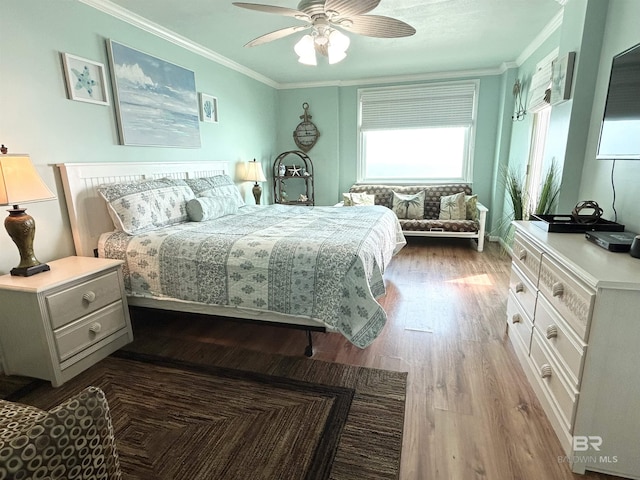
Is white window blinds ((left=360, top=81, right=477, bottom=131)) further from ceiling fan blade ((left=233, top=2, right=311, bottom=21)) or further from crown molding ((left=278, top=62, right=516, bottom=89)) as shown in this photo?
ceiling fan blade ((left=233, top=2, right=311, bottom=21))

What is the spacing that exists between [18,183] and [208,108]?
95.2 inches

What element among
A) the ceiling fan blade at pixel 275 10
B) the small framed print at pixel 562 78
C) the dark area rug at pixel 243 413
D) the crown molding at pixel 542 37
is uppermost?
the crown molding at pixel 542 37

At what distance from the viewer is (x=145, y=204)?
256cm

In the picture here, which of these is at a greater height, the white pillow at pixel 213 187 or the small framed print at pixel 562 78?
the small framed print at pixel 562 78

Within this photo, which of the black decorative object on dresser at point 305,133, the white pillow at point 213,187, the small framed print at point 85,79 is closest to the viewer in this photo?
the small framed print at point 85,79

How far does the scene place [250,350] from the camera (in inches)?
Answer: 88.0

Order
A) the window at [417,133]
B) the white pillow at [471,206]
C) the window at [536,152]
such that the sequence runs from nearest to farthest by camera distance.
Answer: the window at [536,152] < the white pillow at [471,206] < the window at [417,133]

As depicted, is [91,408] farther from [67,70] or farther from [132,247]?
[67,70]

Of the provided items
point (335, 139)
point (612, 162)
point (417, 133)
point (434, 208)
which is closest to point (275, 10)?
point (612, 162)

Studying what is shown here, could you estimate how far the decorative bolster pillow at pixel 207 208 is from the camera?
2.89 m

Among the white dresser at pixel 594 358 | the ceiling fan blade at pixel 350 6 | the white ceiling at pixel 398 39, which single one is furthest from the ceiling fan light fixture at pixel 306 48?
the white dresser at pixel 594 358

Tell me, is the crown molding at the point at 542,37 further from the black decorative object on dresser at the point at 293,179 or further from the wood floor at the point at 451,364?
the black decorative object on dresser at the point at 293,179

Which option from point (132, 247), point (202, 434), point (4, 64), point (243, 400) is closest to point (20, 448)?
point (202, 434)

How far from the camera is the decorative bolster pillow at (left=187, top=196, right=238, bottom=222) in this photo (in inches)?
114
